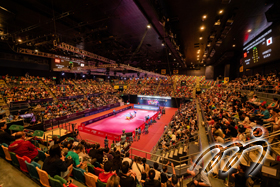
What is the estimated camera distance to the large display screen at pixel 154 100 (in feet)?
92.8

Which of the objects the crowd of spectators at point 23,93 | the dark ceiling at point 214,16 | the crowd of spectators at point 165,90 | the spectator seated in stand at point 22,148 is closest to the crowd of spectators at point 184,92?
the crowd of spectators at point 165,90

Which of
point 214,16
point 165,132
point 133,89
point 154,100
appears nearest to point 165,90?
point 154,100

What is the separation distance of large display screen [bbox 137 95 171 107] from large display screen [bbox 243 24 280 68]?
1625cm

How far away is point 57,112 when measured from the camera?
53.3 ft

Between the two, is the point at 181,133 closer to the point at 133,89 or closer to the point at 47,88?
the point at 47,88

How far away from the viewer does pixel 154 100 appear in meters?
29.5

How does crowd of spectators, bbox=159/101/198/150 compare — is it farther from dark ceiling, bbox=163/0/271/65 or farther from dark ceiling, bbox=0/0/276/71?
dark ceiling, bbox=163/0/271/65

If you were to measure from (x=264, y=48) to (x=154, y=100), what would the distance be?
2120 cm

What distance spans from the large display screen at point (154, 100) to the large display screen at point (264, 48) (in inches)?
640

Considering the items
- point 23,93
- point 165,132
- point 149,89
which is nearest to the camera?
point 165,132

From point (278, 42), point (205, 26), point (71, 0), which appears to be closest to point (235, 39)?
point (278, 42)

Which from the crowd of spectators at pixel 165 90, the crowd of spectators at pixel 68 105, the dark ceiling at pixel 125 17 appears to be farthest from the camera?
the crowd of spectators at pixel 165 90

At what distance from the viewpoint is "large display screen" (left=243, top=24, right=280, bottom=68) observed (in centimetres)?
902

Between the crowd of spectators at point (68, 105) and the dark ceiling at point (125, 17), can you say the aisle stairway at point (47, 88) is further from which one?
the dark ceiling at point (125, 17)
